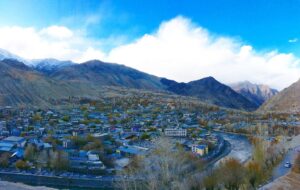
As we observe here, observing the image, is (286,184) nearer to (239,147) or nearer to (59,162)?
(59,162)

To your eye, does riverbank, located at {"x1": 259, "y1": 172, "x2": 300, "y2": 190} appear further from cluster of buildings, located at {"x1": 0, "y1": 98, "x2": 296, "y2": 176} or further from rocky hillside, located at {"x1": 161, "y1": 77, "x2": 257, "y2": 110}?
rocky hillside, located at {"x1": 161, "y1": 77, "x2": 257, "y2": 110}

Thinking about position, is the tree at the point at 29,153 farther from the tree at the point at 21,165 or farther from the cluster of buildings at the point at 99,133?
the tree at the point at 21,165

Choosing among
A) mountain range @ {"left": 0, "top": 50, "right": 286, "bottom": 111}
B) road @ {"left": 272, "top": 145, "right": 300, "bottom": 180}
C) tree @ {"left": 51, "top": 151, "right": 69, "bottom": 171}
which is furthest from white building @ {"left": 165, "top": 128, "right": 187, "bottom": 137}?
mountain range @ {"left": 0, "top": 50, "right": 286, "bottom": 111}

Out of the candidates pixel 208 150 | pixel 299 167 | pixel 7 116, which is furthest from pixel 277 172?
pixel 7 116

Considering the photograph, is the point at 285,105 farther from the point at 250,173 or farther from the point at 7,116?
the point at 250,173

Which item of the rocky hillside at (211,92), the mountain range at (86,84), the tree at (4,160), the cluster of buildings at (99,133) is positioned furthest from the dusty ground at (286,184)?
the rocky hillside at (211,92)

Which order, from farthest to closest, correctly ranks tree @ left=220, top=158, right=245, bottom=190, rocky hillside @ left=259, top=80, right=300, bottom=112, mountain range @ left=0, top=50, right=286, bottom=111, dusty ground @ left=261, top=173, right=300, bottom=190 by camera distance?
1. rocky hillside @ left=259, top=80, right=300, bottom=112
2. mountain range @ left=0, top=50, right=286, bottom=111
3. tree @ left=220, top=158, right=245, bottom=190
4. dusty ground @ left=261, top=173, right=300, bottom=190
